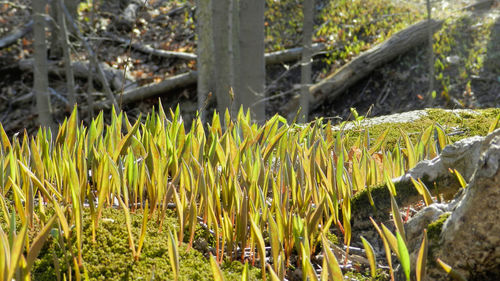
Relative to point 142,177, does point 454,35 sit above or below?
above

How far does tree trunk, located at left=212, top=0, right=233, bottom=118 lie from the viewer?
6.36m

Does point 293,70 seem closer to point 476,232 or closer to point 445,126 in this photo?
point 445,126

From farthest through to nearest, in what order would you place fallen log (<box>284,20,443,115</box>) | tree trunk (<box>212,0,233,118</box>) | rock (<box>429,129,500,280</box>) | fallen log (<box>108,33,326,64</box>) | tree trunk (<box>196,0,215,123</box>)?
fallen log (<box>108,33,326,64</box>) < fallen log (<box>284,20,443,115</box>) < tree trunk (<box>196,0,215,123</box>) < tree trunk (<box>212,0,233,118</box>) < rock (<box>429,129,500,280</box>)

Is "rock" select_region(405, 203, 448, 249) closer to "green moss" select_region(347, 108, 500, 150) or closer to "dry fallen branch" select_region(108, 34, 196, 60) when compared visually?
"green moss" select_region(347, 108, 500, 150)

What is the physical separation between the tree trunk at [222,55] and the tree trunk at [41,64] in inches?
100.0

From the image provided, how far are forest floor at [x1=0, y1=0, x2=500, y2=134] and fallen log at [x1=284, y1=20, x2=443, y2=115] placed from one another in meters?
0.19

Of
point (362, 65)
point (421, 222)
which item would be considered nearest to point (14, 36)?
point (362, 65)

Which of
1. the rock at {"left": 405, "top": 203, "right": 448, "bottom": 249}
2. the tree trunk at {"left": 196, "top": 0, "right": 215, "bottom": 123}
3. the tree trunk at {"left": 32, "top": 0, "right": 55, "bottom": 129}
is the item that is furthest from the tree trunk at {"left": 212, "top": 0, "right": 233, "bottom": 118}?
the rock at {"left": 405, "top": 203, "right": 448, "bottom": 249}

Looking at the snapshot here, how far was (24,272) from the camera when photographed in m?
1.19

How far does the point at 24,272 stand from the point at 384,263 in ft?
3.56

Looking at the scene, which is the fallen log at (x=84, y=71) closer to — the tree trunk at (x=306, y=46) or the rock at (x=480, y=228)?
the tree trunk at (x=306, y=46)

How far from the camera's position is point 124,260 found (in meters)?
1.52

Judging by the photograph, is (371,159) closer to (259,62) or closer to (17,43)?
(259,62)

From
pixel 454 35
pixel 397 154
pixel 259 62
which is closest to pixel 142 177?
pixel 397 154
